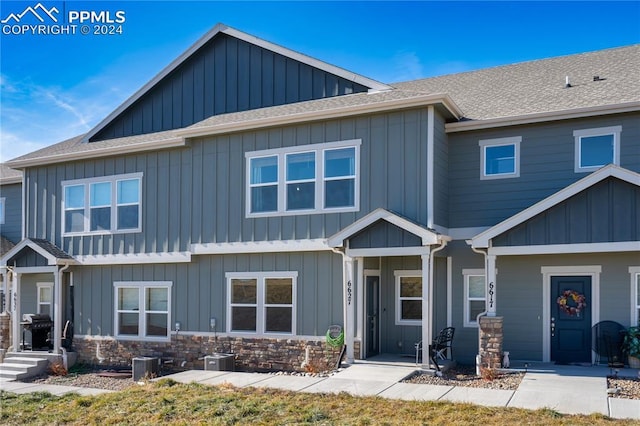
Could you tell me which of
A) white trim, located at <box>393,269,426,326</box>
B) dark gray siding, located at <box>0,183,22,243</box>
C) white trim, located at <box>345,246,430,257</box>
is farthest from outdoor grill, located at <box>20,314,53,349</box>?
white trim, located at <box>393,269,426,326</box>

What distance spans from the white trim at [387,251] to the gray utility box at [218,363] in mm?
4039

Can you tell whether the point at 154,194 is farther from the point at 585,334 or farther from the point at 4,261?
the point at 585,334

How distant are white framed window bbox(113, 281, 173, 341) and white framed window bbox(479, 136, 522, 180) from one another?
8.82 metres

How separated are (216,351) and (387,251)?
18.1 ft

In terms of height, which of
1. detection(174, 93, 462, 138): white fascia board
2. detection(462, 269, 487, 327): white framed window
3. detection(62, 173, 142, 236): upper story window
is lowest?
detection(462, 269, 487, 327): white framed window

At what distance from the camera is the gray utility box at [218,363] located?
14.1m

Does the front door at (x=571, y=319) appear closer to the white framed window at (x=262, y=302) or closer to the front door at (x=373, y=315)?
the front door at (x=373, y=315)

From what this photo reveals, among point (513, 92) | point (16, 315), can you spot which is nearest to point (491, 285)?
point (513, 92)

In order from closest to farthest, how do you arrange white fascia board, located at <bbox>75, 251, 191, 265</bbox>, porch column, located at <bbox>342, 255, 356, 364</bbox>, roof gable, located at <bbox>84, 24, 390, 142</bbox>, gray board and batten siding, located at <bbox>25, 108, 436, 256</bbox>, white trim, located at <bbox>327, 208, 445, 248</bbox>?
white trim, located at <bbox>327, 208, 445, 248</bbox>
porch column, located at <bbox>342, 255, 356, 364</bbox>
gray board and batten siding, located at <bbox>25, 108, 436, 256</bbox>
roof gable, located at <bbox>84, 24, 390, 142</bbox>
white fascia board, located at <bbox>75, 251, 191, 265</bbox>

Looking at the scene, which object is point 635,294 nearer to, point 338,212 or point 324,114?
point 338,212

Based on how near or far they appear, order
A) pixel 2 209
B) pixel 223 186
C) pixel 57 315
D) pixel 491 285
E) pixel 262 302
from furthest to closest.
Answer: pixel 2 209, pixel 57 315, pixel 223 186, pixel 262 302, pixel 491 285

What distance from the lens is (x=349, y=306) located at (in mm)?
13305

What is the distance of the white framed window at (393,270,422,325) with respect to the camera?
47.1 ft

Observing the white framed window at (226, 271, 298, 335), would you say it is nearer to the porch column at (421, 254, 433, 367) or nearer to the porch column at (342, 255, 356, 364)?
the porch column at (342, 255, 356, 364)
